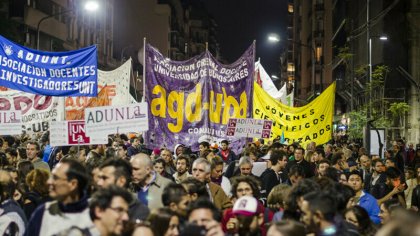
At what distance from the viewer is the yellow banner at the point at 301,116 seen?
1958cm

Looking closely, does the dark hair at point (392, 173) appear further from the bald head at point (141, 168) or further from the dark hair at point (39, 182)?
the dark hair at point (39, 182)

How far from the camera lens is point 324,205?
204 inches

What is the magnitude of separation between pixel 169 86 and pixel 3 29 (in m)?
24.8

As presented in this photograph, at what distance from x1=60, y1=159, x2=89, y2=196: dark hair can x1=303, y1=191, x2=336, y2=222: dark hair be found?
1.66 metres

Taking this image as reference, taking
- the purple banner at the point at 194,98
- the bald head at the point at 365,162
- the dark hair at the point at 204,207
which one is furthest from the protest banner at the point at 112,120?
the dark hair at the point at 204,207

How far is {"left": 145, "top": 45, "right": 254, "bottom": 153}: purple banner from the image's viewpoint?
15992mm

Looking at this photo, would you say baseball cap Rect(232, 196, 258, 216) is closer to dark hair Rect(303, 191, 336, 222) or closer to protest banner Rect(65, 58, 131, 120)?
dark hair Rect(303, 191, 336, 222)

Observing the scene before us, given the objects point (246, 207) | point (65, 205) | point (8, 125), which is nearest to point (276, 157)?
point (246, 207)

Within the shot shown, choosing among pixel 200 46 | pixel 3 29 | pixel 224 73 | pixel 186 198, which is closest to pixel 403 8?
pixel 3 29

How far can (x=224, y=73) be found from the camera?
56.0 ft

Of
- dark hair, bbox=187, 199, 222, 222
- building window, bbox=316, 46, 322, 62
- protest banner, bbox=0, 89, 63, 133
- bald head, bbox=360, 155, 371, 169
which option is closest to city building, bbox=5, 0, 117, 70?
protest banner, bbox=0, 89, 63, 133

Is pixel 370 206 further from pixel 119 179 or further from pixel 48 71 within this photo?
pixel 48 71

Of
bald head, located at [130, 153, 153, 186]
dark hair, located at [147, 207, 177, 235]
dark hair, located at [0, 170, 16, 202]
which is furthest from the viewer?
bald head, located at [130, 153, 153, 186]

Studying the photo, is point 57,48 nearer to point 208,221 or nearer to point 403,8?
point 403,8
